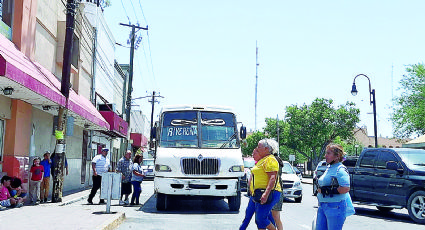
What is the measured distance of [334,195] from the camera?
5.80 metres

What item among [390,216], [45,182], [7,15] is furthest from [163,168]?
[390,216]

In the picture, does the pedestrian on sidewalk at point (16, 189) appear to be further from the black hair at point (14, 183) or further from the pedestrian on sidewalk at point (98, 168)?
the pedestrian on sidewalk at point (98, 168)

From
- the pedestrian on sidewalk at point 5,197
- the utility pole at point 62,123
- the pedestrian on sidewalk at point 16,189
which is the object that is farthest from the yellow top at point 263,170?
the utility pole at point 62,123

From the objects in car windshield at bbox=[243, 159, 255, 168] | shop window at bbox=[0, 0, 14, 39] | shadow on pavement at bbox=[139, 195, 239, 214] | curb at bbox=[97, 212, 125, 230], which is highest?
shop window at bbox=[0, 0, 14, 39]

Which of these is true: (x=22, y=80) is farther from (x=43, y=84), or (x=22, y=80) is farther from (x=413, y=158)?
(x=413, y=158)

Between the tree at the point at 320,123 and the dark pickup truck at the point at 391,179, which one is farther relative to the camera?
the tree at the point at 320,123

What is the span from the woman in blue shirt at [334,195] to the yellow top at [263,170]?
3.65 ft

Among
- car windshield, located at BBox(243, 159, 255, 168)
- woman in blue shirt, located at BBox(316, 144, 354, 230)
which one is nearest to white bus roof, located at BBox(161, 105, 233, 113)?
woman in blue shirt, located at BBox(316, 144, 354, 230)

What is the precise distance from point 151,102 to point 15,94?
148 feet

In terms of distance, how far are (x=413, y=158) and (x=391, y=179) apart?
0.90 m

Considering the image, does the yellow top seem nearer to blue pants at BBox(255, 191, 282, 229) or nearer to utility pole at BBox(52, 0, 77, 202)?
blue pants at BBox(255, 191, 282, 229)

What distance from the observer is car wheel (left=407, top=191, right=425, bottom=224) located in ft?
38.7

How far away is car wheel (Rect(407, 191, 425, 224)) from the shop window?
469 inches

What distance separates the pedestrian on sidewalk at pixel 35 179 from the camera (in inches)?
552
